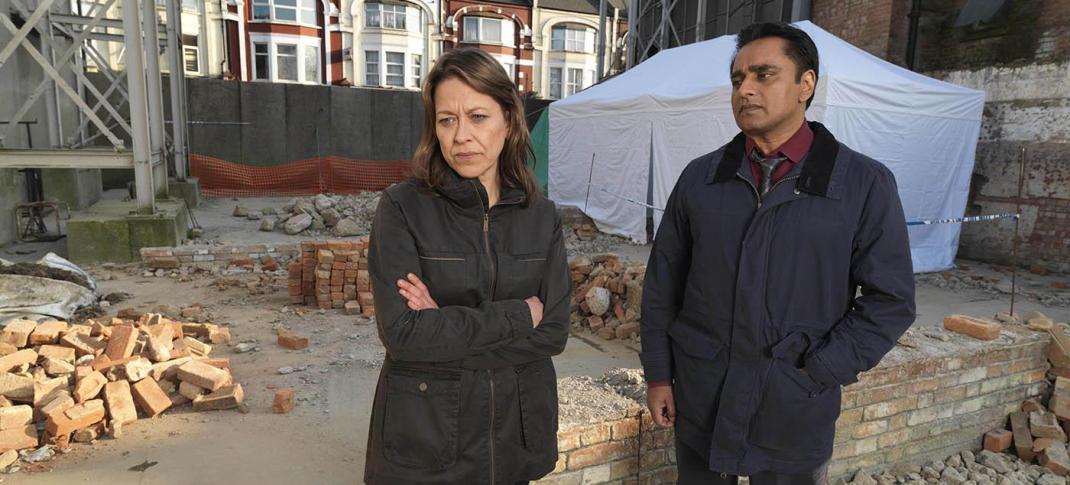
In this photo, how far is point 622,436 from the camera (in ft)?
8.87

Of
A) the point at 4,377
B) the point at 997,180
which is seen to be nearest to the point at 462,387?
the point at 4,377

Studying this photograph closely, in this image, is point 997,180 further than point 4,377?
Yes

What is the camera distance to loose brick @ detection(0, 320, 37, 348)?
177 inches

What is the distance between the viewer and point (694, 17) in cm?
1738

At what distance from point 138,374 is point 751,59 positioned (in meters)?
4.24

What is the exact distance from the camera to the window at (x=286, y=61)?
29078 mm

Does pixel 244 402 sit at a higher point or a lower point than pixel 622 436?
lower

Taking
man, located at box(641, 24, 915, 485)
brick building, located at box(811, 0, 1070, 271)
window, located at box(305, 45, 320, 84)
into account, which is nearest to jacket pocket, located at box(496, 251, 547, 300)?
man, located at box(641, 24, 915, 485)

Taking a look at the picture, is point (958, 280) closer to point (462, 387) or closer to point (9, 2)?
point (462, 387)

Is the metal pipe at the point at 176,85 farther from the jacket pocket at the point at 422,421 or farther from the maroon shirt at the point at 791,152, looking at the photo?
the maroon shirt at the point at 791,152

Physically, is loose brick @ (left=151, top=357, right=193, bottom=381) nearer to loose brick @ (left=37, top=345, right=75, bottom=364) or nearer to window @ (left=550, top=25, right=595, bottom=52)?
loose brick @ (left=37, top=345, right=75, bottom=364)

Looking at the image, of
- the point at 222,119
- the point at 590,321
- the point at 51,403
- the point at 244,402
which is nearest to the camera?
the point at 51,403

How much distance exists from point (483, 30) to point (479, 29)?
26 centimetres

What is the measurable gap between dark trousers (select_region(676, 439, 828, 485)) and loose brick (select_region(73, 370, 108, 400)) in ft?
12.0
